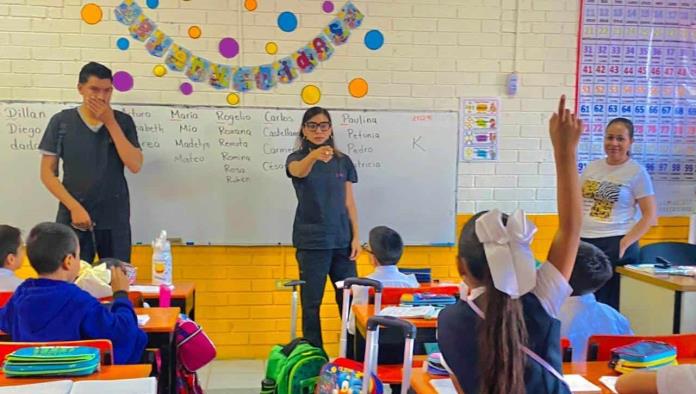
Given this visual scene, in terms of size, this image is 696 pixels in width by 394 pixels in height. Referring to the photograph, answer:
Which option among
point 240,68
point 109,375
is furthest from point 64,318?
point 240,68

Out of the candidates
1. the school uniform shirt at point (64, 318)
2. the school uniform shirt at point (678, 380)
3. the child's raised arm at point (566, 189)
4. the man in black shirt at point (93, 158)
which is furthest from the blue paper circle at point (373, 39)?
the school uniform shirt at point (678, 380)

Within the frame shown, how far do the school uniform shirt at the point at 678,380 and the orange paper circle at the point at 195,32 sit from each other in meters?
3.82

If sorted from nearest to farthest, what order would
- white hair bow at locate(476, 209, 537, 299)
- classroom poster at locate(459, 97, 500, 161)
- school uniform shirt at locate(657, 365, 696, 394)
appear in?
school uniform shirt at locate(657, 365, 696, 394)
white hair bow at locate(476, 209, 537, 299)
classroom poster at locate(459, 97, 500, 161)

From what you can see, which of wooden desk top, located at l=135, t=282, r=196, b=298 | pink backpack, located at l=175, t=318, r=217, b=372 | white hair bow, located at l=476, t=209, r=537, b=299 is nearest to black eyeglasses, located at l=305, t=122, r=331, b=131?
wooden desk top, located at l=135, t=282, r=196, b=298

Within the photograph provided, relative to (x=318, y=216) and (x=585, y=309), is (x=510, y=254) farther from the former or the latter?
(x=318, y=216)

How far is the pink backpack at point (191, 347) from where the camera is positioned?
301 cm

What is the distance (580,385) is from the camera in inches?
77.4

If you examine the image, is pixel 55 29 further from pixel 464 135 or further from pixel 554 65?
pixel 554 65

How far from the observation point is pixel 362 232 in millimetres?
4762

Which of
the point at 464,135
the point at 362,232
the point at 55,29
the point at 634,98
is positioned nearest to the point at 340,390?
the point at 362,232

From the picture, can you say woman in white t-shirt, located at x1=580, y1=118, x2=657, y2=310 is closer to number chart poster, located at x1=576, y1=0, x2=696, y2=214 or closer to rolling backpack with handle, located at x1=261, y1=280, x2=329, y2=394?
number chart poster, located at x1=576, y1=0, x2=696, y2=214

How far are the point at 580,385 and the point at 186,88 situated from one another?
11.1 ft

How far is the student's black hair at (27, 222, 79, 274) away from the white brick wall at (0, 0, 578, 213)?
84.5 inches

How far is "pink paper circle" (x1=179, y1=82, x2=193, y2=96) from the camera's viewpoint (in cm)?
450
